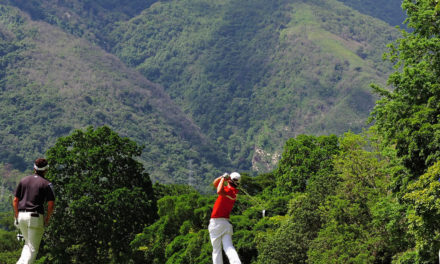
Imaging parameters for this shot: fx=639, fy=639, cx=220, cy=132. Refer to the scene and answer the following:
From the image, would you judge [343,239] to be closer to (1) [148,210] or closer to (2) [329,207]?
(2) [329,207]

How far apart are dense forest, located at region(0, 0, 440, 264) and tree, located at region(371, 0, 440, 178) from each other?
0.19ft

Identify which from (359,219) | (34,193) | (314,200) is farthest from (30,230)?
(314,200)

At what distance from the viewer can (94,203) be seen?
5359 cm

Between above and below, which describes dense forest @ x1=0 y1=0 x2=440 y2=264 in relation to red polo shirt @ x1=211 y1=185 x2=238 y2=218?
below

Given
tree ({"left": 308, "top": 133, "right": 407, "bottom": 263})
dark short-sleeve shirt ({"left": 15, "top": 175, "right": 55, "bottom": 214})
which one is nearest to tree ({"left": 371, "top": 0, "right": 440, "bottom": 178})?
tree ({"left": 308, "top": 133, "right": 407, "bottom": 263})

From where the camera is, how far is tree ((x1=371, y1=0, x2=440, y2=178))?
2939 cm

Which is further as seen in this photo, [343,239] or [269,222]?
[269,222]

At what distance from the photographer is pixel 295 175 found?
6919cm

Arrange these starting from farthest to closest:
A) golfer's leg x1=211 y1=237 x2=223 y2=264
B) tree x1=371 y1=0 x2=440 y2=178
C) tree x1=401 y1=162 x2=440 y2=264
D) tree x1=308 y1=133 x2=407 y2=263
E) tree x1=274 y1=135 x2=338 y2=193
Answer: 1. tree x1=274 y1=135 x2=338 y2=193
2. tree x1=308 y1=133 x2=407 y2=263
3. tree x1=371 y1=0 x2=440 y2=178
4. tree x1=401 y1=162 x2=440 y2=264
5. golfer's leg x1=211 y1=237 x2=223 y2=264

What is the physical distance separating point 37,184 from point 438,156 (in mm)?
19026

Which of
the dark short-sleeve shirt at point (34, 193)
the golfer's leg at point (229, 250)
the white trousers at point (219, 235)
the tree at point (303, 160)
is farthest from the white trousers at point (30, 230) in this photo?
the tree at point (303, 160)

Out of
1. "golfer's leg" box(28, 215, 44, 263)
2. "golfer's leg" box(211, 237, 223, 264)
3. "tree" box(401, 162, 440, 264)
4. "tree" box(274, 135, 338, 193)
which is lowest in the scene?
"tree" box(274, 135, 338, 193)

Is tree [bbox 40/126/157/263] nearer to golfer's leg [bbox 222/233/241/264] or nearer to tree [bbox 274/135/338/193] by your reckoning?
tree [bbox 274/135/338/193]

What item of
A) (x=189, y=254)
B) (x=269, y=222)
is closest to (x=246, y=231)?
(x=269, y=222)
